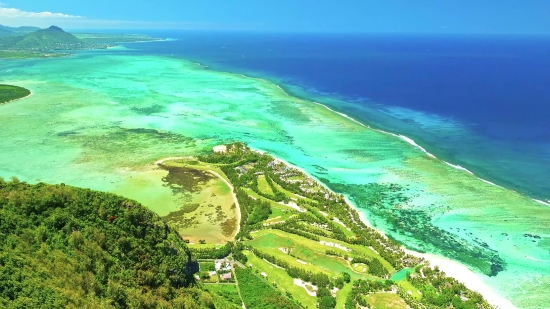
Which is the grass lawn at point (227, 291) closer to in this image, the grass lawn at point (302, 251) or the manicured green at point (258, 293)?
the manicured green at point (258, 293)

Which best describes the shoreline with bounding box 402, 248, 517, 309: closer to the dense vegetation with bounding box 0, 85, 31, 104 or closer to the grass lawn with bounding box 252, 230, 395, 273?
the grass lawn with bounding box 252, 230, 395, 273

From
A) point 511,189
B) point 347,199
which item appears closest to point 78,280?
point 347,199

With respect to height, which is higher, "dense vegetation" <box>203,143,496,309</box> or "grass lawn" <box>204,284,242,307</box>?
"dense vegetation" <box>203,143,496,309</box>

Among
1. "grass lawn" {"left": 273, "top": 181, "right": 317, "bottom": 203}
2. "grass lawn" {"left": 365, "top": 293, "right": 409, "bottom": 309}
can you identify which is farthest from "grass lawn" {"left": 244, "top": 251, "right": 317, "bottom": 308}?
"grass lawn" {"left": 273, "top": 181, "right": 317, "bottom": 203}

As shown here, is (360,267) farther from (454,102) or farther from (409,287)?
(454,102)

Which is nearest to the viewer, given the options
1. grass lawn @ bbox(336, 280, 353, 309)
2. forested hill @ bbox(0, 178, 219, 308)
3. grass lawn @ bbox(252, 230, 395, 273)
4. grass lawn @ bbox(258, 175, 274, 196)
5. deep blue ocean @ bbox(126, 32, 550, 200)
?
forested hill @ bbox(0, 178, 219, 308)

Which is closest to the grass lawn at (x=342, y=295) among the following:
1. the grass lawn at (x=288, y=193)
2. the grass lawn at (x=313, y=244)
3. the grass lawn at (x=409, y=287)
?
the grass lawn at (x=409, y=287)

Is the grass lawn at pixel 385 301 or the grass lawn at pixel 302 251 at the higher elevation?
the grass lawn at pixel 302 251
